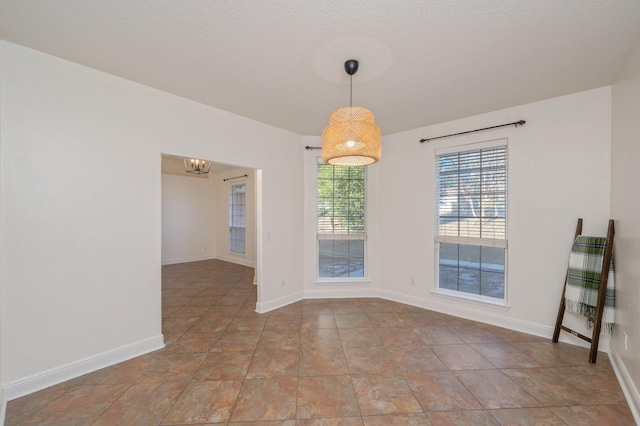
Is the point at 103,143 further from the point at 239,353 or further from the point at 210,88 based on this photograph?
the point at 239,353

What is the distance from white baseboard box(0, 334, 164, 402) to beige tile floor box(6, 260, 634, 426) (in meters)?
0.07

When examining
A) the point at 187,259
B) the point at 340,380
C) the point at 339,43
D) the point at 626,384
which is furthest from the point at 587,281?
the point at 187,259

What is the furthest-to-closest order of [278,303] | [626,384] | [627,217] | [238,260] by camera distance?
[238,260]
[278,303]
[627,217]
[626,384]

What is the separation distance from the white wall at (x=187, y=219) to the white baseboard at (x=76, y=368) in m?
4.69

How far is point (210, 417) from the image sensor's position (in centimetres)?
167

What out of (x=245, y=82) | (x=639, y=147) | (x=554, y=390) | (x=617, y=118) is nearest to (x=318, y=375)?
(x=554, y=390)

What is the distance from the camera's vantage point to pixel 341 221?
409cm

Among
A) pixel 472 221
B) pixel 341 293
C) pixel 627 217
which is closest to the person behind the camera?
pixel 627 217

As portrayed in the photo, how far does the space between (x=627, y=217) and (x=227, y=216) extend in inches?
284

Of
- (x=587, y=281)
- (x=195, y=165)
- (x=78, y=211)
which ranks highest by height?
(x=195, y=165)

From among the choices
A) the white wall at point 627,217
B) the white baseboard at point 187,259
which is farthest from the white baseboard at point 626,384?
the white baseboard at point 187,259

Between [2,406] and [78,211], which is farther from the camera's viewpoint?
[78,211]

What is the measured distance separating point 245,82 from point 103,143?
1383 millimetres

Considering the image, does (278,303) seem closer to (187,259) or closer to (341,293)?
(341,293)
